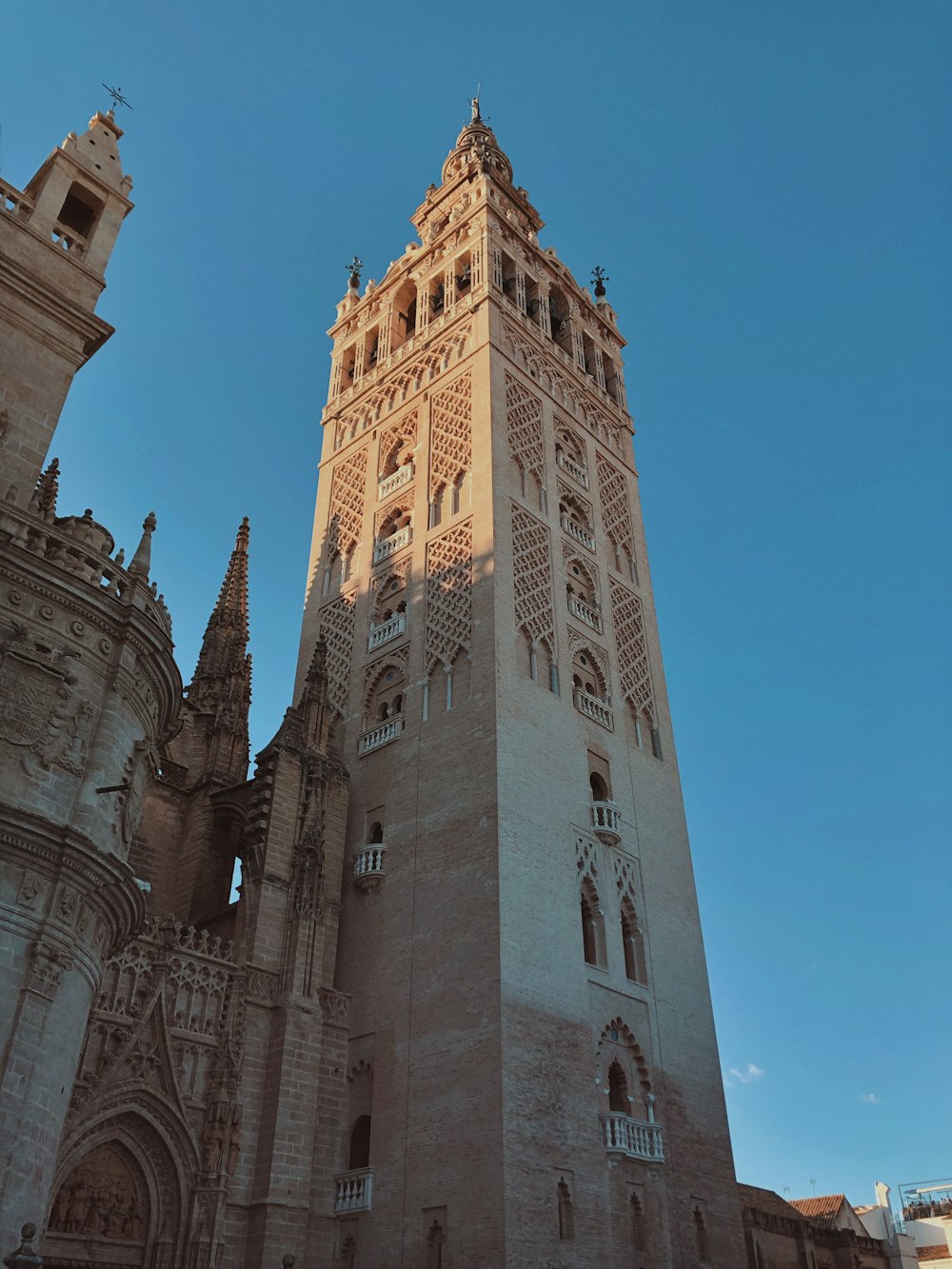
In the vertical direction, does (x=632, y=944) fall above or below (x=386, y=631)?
below

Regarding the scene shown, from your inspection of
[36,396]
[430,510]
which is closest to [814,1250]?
[430,510]

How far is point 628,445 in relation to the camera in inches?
1339

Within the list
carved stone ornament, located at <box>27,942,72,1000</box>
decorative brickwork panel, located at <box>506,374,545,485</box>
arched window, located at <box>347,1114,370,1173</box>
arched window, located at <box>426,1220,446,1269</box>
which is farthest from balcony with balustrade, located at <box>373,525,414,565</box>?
carved stone ornament, located at <box>27,942,72,1000</box>

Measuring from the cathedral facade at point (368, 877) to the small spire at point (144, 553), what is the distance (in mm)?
64

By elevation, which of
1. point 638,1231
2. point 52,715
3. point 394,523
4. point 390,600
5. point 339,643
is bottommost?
point 638,1231

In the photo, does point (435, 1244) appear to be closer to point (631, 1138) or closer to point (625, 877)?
point (631, 1138)

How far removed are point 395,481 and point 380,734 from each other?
7.94 meters

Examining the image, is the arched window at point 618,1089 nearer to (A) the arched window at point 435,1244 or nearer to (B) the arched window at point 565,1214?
(B) the arched window at point 565,1214

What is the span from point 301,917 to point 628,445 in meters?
19.5

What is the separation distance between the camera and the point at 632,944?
74.3 feet

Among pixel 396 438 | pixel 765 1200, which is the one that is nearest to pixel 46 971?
pixel 396 438

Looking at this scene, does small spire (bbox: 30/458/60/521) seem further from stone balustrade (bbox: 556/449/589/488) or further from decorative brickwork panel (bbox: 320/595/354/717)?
stone balustrade (bbox: 556/449/589/488)

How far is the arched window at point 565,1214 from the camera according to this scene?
17.5 metres

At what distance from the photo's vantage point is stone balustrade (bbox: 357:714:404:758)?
24219 mm
